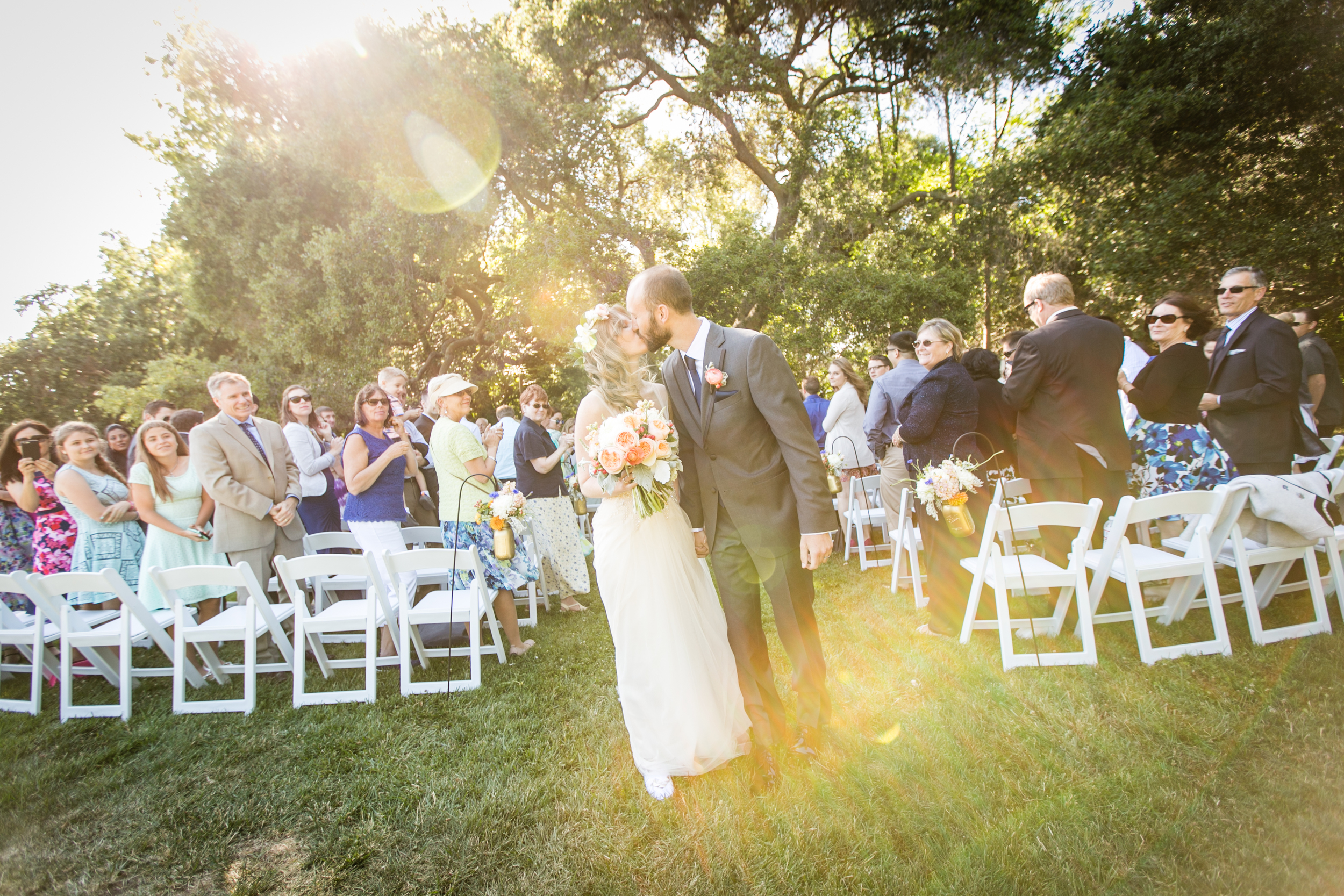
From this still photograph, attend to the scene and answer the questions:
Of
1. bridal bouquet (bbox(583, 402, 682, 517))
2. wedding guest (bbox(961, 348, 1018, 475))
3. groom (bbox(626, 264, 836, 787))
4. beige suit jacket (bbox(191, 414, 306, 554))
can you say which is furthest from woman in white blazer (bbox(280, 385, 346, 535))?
wedding guest (bbox(961, 348, 1018, 475))

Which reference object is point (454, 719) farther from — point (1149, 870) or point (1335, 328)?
point (1335, 328)

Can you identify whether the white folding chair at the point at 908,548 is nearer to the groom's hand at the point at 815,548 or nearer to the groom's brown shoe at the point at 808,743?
the groom's brown shoe at the point at 808,743

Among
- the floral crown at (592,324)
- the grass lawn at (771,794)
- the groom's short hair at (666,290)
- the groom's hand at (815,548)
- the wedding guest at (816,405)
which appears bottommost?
the grass lawn at (771,794)

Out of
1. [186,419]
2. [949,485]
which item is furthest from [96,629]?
[949,485]

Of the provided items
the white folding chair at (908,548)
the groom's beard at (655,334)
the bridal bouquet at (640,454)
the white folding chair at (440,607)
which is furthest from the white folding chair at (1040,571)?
the white folding chair at (440,607)

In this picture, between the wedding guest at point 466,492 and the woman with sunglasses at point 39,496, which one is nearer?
the wedding guest at point 466,492

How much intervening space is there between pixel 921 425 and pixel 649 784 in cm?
285

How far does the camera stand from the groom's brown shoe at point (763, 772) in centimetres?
281

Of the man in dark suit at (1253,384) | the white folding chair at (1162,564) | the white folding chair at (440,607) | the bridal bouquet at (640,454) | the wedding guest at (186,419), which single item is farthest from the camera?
the wedding guest at (186,419)

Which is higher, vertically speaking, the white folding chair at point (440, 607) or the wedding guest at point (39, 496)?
the wedding guest at point (39, 496)

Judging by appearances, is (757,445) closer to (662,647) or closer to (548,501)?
(662,647)

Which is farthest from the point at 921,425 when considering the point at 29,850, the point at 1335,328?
the point at 1335,328

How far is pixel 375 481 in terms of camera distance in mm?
4863

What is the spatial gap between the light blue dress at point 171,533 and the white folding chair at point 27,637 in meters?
0.58
